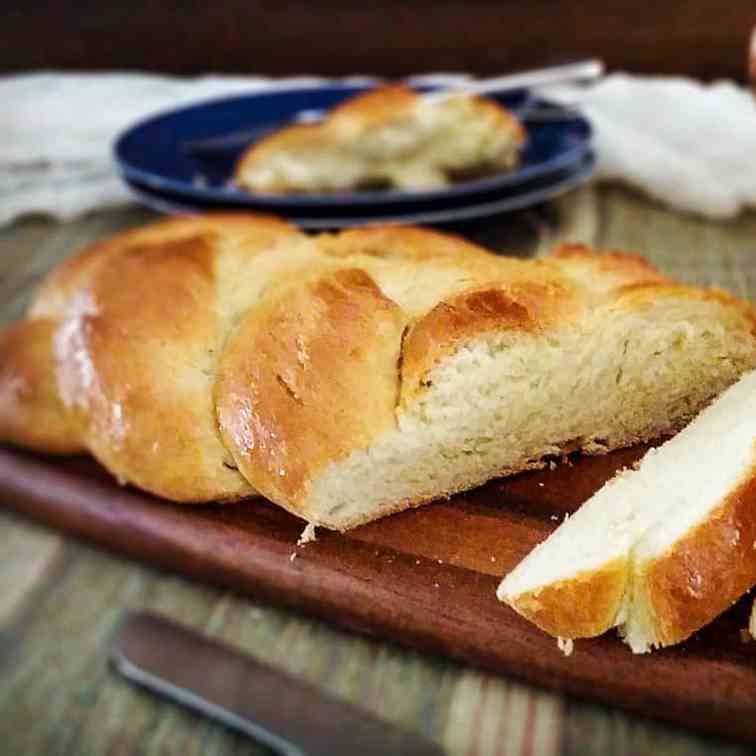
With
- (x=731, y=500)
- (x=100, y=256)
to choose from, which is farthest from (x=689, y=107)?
(x=731, y=500)

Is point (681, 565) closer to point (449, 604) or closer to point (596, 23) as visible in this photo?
point (449, 604)

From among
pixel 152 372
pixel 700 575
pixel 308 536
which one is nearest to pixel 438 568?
pixel 308 536

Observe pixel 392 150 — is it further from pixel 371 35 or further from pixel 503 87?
pixel 371 35

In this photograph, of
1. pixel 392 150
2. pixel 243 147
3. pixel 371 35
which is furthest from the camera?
pixel 371 35

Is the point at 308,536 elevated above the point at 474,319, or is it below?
below

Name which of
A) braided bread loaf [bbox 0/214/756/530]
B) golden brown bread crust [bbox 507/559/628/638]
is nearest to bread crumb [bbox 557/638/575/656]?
golden brown bread crust [bbox 507/559/628/638]

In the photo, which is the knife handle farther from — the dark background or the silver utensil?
the dark background

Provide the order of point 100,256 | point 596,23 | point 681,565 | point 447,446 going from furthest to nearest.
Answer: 1. point 596,23
2. point 100,256
3. point 447,446
4. point 681,565
